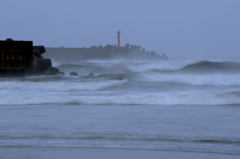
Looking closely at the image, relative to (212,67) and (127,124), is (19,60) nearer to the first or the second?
(212,67)

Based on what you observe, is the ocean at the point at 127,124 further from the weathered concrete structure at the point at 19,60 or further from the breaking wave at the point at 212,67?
the breaking wave at the point at 212,67

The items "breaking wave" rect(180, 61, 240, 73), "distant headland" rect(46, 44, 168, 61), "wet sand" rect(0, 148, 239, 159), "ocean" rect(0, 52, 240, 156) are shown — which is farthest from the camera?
"distant headland" rect(46, 44, 168, 61)

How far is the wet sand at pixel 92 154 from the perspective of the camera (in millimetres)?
3941

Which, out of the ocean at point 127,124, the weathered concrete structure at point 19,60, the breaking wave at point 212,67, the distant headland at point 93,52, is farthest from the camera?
the distant headland at point 93,52

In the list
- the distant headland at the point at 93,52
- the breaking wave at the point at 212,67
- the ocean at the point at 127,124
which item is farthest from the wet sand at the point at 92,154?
the distant headland at the point at 93,52

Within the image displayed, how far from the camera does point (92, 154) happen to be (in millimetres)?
4059

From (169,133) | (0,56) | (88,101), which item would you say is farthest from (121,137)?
(0,56)

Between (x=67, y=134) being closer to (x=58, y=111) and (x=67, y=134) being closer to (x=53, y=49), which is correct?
(x=58, y=111)

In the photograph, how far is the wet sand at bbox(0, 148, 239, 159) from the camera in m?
3.94

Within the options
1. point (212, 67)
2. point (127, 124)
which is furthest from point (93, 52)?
point (127, 124)

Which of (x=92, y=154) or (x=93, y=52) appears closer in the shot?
(x=92, y=154)

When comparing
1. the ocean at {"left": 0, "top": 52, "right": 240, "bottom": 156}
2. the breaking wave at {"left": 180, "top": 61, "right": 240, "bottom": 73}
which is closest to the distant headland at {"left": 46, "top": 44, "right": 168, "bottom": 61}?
the breaking wave at {"left": 180, "top": 61, "right": 240, "bottom": 73}

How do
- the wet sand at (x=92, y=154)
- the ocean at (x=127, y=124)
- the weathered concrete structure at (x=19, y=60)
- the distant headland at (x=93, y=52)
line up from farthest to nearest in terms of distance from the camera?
the distant headland at (x=93, y=52)
the weathered concrete structure at (x=19, y=60)
the ocean at (x=127, y=124)
the wet sand at (x=92, y=154)

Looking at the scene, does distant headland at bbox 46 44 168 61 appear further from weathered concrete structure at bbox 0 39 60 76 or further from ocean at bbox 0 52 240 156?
ocean at bbox 0 52 240 156
